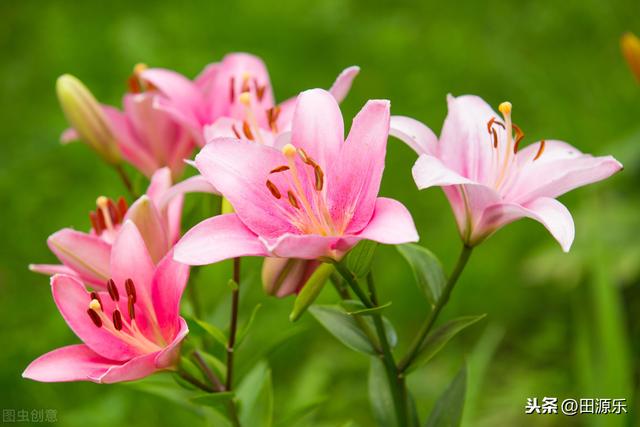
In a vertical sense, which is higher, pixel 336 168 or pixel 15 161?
pixel 15 161

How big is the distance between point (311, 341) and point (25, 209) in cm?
77

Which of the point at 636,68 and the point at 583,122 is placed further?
the point at 583,122

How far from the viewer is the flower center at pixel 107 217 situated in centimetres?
85

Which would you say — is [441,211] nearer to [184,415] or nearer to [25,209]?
[184,415]

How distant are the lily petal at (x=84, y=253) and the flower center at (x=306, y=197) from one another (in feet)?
0.61

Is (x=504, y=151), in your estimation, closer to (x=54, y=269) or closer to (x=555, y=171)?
(x=555, y=171)

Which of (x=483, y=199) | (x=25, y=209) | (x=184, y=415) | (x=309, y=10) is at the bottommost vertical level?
(x=184, y=415)

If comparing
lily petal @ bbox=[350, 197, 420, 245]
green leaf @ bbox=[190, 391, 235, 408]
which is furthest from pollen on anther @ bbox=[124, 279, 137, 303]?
lily petal @ bbox=[350, 197, 420, 245]

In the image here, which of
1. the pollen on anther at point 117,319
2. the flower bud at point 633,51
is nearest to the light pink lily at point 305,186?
the pollen on anther at point 117,319

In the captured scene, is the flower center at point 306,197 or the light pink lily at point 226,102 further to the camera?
the light pink lily at point 226,102

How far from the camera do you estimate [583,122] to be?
199 centimetres

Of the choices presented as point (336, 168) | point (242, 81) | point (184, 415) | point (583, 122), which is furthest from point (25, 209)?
point (336, 168)

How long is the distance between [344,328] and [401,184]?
128 centimetres

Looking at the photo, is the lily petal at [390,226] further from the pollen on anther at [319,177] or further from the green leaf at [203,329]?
the green leaf at [203,329]
